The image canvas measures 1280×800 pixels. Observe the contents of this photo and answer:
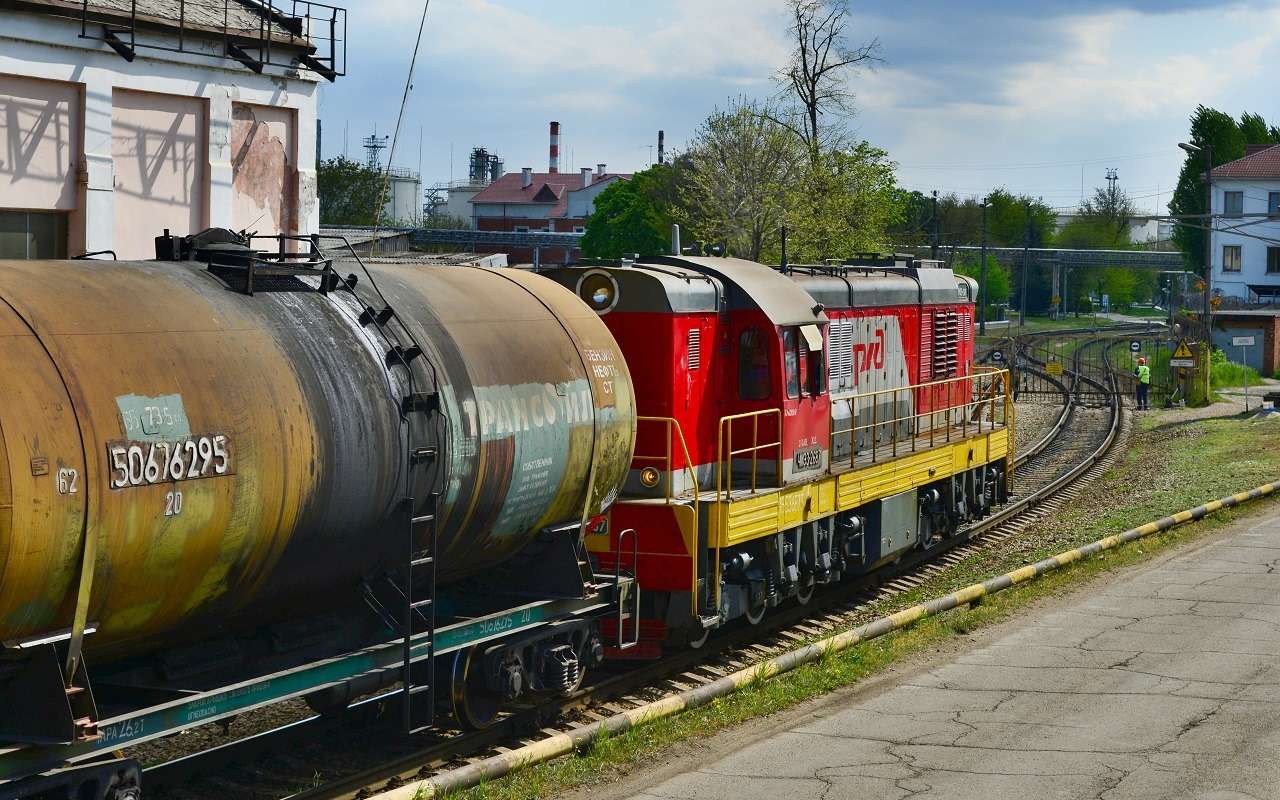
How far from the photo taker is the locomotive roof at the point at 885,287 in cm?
1792

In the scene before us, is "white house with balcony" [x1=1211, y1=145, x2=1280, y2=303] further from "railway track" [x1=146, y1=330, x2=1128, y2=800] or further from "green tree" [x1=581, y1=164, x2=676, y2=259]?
"railway track" [x1=146, y1=330, x2=1128, y2=800]

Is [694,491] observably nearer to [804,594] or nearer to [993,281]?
[804,594]

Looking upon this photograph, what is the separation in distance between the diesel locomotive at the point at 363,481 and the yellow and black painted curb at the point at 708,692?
0.62 metres

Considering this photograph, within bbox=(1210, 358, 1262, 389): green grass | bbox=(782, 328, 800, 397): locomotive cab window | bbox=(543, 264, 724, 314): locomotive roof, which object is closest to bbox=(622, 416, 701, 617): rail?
bbox=(543, 264, 724, 314): locomotive roof

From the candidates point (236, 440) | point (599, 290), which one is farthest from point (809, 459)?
point (236, 440)

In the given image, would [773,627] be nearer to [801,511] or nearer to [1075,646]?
[801,511]

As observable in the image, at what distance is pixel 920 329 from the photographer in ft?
69.1

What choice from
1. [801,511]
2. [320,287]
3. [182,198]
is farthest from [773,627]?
[182,198]

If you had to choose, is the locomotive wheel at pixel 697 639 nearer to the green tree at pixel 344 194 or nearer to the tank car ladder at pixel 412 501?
the tank car ladder at pixel 412 501

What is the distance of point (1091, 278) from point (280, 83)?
132113 millimetres

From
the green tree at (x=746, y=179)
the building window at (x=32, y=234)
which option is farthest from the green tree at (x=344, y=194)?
the building window at (x=32, y=234)

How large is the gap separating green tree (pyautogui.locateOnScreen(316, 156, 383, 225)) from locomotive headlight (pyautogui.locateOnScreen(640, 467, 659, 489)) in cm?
7646

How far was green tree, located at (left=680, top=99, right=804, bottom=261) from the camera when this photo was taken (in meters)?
51.2

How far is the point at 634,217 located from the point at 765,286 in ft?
256
